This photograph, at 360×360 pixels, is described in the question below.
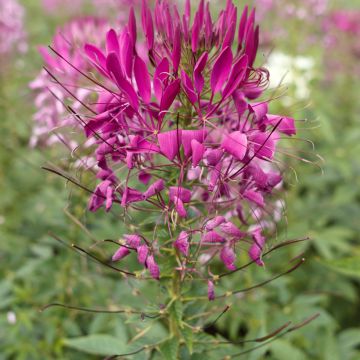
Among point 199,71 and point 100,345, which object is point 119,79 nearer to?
point 199,71

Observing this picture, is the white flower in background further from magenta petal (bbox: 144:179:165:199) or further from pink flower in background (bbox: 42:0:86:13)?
pink flower in background (bbox: 42:0:86:13)

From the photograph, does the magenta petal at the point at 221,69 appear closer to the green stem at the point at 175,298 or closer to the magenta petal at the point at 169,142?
the magenta petal at the point at 169,142

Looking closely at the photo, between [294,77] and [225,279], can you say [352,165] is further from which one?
[225,279]

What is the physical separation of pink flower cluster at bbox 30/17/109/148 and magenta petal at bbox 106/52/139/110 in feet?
2.54

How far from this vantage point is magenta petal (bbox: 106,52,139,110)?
3.93 ft

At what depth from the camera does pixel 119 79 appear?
1.24 m

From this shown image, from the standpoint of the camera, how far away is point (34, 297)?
240 centimetres

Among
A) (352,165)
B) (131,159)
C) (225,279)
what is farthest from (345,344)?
(352,165)

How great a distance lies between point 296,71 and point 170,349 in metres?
2.49

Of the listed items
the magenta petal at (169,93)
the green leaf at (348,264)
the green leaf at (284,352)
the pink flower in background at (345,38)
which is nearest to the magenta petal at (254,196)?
the magenta petal at (169,93)

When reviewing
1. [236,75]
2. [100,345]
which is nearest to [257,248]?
[236,75]

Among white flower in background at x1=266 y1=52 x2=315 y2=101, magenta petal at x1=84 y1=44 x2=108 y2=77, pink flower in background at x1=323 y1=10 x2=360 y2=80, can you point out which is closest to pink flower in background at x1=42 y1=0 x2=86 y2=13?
pink flower in background at x1=323 y1=10 x2=360 y2=80

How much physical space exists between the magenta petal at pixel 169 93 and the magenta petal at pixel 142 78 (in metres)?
0.08

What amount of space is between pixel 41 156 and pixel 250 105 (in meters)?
2.23
